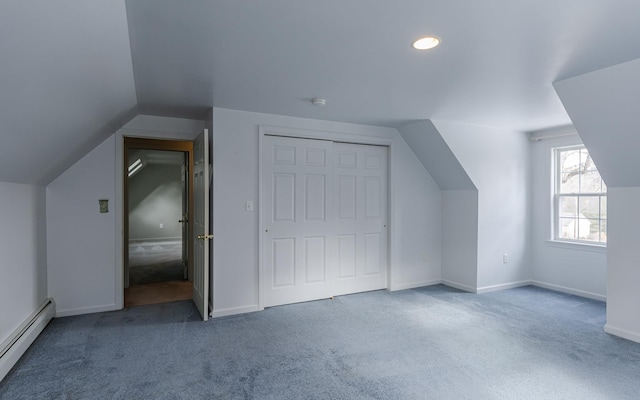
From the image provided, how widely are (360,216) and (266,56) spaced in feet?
8.70

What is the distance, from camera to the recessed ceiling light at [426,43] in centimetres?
202

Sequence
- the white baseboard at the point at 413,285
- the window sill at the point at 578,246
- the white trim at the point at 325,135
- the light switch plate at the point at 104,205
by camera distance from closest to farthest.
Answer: the light switch plate at the point at 104,205 < the white trim at the point at 325,135 < the window sill at the point at 578,246 < the white baseboard at the point at 413,285

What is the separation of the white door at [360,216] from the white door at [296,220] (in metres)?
0.16

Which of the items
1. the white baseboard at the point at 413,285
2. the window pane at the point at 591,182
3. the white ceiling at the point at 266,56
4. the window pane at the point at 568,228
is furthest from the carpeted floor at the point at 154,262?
the window pane at the point at 591,182

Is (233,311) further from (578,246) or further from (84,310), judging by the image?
(578,246)

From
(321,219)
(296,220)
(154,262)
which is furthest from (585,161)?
(154,262)

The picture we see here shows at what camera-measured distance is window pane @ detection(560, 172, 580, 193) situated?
4541 millimetres

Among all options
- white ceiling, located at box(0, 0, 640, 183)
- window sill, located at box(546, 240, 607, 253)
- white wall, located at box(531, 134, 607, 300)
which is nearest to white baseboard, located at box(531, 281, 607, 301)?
white wall, located at box(531, 134, 607, 300)

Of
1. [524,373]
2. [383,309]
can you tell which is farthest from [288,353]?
[524,373]

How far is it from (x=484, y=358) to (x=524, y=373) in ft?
0.94

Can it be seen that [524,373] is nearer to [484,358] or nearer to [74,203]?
[484,358]

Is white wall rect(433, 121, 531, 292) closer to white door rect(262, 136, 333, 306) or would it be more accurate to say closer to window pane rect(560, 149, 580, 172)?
window pane rect(560, 149, 580, 172)

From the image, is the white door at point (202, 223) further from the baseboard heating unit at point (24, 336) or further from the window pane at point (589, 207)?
the window pane at point (589, 207)

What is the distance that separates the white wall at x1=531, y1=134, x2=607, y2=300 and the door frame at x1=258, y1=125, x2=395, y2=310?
2162mm
